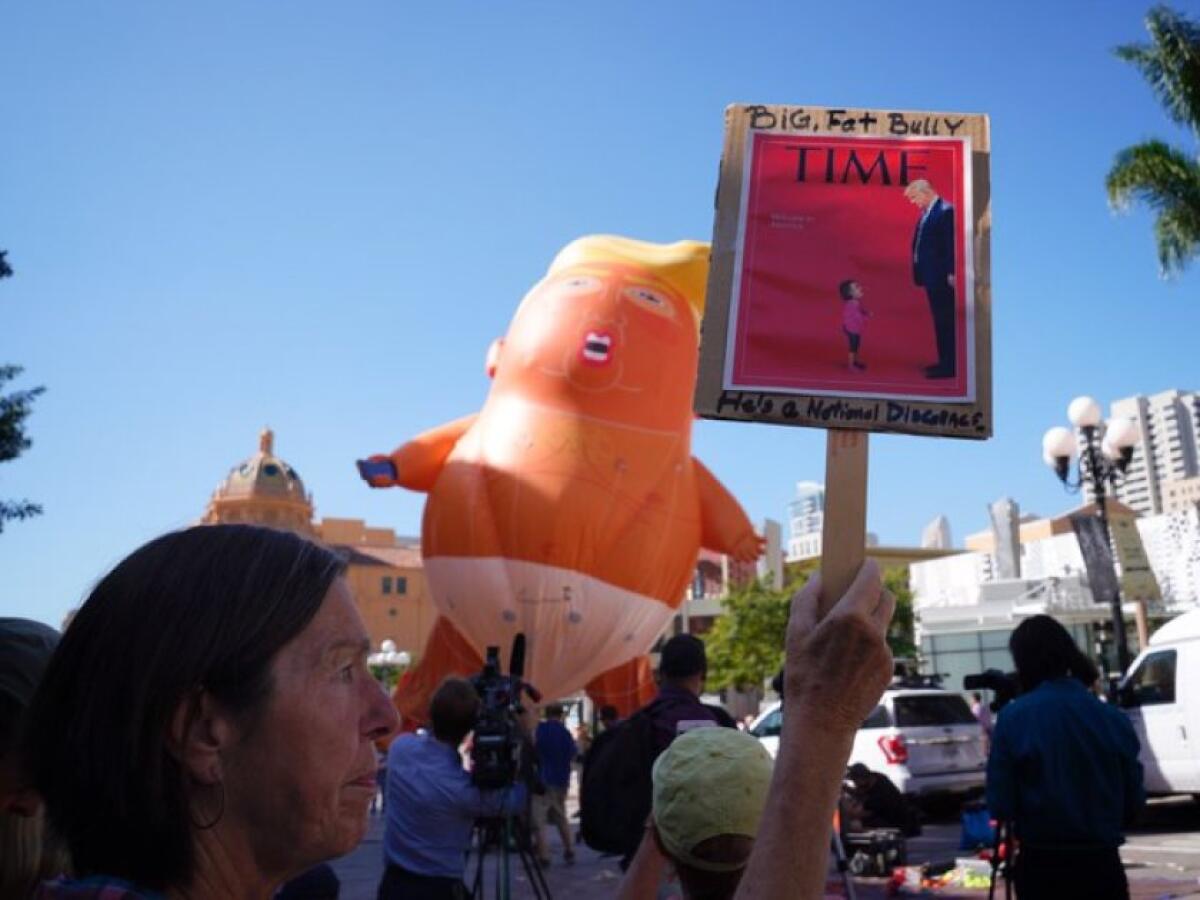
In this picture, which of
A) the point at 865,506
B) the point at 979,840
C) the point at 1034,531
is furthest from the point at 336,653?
the point at 1034,531

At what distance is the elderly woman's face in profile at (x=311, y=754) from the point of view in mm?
1343

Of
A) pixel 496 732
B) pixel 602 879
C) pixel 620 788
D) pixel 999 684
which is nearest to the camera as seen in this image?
pixel 620 788

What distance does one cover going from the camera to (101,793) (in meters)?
1.28

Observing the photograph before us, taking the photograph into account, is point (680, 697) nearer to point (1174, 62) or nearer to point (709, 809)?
point (709, 809)

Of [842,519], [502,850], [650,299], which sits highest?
[650,299]

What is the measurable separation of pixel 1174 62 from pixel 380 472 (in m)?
14.0

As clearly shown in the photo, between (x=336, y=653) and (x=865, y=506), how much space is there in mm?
809

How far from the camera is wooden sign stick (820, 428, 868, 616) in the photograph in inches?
59.6

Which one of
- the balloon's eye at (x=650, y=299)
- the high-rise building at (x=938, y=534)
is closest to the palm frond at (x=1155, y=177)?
the balloon's eye at (x=650, y=299)

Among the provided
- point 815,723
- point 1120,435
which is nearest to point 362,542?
point 1120,435

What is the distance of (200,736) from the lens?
133cm

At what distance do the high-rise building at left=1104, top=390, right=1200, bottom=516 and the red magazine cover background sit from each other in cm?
11747

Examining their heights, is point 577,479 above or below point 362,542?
below

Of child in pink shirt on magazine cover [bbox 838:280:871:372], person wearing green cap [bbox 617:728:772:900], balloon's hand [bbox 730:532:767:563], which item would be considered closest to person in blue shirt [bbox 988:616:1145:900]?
person wearing green cap [bbox 617:728:772:900]
